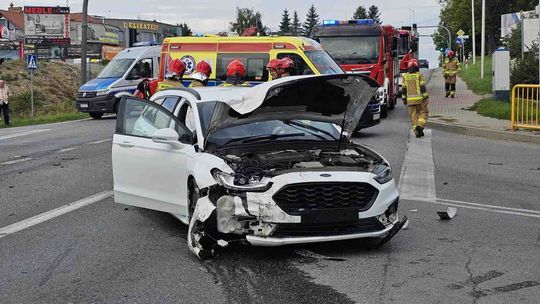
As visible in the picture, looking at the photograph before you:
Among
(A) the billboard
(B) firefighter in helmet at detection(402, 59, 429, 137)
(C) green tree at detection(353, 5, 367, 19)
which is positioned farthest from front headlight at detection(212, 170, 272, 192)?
(C) green tree at detection(353, 5, 367, 19)

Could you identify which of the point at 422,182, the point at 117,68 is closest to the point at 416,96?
the point at 422,182

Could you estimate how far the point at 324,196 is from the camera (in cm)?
611

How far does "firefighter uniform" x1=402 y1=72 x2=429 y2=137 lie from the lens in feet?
54.9

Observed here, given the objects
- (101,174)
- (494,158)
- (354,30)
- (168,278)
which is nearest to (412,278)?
(168,278)

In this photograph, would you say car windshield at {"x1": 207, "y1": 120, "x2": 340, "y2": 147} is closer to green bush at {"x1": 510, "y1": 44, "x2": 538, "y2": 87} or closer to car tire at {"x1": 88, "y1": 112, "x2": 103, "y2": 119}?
green bush at {"x1": 510, "y1": 44, "x2": 538, "y2": 87}

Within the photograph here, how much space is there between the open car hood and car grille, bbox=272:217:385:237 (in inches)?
51.0

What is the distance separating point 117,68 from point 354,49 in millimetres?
9556

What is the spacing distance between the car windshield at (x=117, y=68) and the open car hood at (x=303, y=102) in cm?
2025

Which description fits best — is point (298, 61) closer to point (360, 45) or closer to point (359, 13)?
point (360, 45)

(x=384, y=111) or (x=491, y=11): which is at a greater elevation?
(x=491, y=11)

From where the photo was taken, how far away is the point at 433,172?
11.8 meters

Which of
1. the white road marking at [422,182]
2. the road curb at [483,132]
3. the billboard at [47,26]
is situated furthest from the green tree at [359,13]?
the white road marking at [422,182]

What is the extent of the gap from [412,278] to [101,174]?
283 inches

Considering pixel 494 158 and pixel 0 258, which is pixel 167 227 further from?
pixel 494 158
